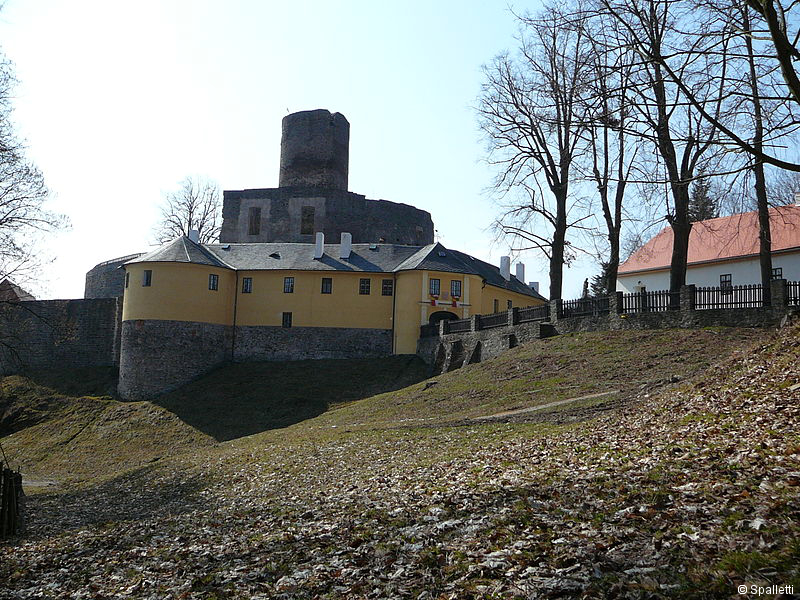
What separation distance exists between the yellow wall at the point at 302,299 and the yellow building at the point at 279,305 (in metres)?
0.06

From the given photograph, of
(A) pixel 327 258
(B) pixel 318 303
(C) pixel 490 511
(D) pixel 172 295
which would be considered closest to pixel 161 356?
(D) pixel 172 295

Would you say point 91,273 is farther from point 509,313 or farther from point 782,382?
point 782,382

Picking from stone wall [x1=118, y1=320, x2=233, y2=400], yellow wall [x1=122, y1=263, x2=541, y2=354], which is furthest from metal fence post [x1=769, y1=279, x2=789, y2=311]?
stone wall [x1=118, y1=320, x2=233, y2=400]

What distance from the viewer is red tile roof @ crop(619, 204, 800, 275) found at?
122 ft

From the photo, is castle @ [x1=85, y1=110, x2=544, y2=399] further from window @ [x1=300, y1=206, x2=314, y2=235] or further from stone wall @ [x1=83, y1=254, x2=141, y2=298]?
stone wall @ [x1=83, y1=254, x2=141, y2=298]

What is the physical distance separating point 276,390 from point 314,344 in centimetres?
618

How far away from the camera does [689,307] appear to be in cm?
2481

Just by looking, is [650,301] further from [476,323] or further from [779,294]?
[476,323]

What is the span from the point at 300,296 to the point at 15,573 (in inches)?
1273

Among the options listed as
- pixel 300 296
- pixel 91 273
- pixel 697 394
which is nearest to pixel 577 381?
pixel 697 394

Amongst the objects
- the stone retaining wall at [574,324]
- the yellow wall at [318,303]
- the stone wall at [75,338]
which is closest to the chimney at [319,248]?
the yellow wall at [318,303]

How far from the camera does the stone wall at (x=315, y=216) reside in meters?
57.8

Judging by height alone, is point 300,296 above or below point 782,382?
above

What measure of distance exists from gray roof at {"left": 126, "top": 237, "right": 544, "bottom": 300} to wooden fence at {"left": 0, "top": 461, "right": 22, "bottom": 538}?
93.1ft
